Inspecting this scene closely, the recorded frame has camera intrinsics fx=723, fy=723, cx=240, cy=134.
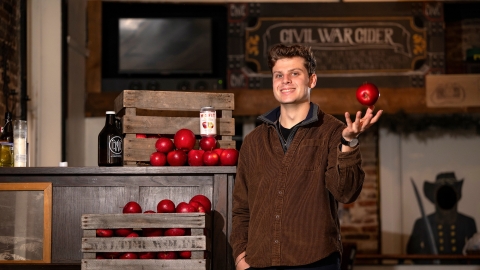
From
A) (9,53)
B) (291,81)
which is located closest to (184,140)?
(291,81)

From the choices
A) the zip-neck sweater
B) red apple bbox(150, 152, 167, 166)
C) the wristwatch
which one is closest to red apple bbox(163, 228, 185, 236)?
the zip-neck sweater

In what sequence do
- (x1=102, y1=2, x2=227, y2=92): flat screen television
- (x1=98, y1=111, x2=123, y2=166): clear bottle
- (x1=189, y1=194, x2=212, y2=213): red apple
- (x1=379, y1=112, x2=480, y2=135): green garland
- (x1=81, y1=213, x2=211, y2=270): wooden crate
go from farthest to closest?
(x1=102, y1=2, x2=227, y2=92): flat screen television, (x1=379, y1=112, x2=480, y2=135): green garland, (x1=98, y1=111, x2=123, y2=166): clear bottle, (x1=189, y1=194, x2=212, y2=213): red apple, (x1=81, y1=213, x2=211, y2=270): wooden crate

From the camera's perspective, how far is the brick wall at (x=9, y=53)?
5.29m

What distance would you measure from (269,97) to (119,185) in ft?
11.3

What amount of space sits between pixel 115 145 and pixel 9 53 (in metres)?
2.13

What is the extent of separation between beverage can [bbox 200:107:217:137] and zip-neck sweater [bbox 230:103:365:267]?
2.23 ft

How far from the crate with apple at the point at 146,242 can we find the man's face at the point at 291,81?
0.71 m

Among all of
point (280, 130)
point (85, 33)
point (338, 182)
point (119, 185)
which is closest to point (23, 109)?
point (85, 33)

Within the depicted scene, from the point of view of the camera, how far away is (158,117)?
379cm

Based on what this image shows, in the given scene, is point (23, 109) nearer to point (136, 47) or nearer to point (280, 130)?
point (136, 47)

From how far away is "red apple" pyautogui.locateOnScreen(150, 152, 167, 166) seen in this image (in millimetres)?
3643

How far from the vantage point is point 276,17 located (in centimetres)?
722

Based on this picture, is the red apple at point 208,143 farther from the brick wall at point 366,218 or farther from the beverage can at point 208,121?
the brick wall at point 366,218

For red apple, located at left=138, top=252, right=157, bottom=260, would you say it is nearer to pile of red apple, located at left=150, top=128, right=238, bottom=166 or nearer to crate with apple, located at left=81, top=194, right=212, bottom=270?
crate with apple, located at left=81, top=194, right=212, bottom=270
